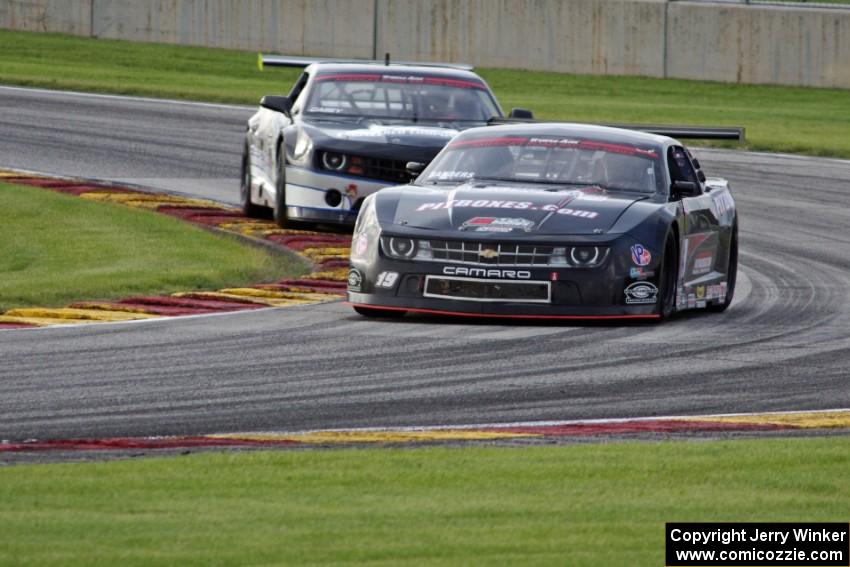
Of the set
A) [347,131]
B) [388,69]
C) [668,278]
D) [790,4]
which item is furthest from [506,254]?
[790,4]

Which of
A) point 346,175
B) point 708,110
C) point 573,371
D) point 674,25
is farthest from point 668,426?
point 674,25

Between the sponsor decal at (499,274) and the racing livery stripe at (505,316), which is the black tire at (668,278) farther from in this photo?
the sponsor decal at (499,274)

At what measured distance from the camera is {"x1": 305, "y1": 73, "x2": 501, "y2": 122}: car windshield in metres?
17.0

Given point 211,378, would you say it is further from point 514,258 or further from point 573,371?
point 514,258

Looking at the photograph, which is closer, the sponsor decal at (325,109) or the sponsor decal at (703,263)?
the sponsor decal at (703,263)

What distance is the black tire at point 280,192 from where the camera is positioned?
16359mm

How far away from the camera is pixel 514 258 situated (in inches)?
453

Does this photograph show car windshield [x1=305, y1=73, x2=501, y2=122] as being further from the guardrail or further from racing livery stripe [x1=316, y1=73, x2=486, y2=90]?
the guardrail

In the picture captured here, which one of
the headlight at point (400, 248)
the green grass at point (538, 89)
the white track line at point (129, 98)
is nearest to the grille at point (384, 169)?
the headlight at point (400, 248)

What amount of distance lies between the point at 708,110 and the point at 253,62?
31.6 feet

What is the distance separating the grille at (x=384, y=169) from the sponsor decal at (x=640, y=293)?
4.65m

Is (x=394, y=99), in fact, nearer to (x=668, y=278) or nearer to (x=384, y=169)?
(x=384, y=169)

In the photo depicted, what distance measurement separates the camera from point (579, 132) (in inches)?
520

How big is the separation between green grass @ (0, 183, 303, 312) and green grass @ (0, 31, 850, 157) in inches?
474
